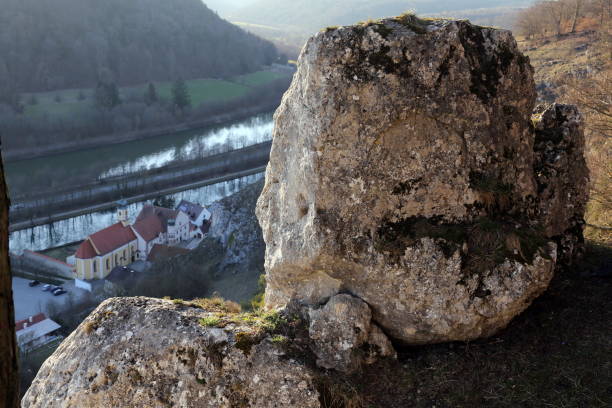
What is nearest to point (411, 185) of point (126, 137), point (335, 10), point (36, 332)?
point (36, 332)

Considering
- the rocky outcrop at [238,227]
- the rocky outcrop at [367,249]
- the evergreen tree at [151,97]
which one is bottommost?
the rocky outcrop at [238,227]

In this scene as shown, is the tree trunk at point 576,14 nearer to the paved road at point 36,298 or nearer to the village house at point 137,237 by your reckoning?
the village house at point 137,237

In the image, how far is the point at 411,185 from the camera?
5273mm

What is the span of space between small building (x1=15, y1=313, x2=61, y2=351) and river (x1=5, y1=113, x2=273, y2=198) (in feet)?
66.9

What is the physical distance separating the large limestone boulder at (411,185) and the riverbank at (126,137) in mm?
49388

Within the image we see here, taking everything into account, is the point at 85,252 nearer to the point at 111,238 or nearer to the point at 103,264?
the point at 103,264

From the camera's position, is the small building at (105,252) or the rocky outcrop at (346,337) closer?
the rocky outcrop at (346,337)

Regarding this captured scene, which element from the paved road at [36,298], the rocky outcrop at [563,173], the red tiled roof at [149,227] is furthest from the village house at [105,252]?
the rocky outcrop at [563,173]

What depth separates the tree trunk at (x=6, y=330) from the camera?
5.76ft

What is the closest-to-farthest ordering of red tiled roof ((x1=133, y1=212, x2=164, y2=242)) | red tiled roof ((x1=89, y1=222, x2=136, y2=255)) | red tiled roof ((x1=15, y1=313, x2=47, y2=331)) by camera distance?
1. red tiled roof ((x1=15, y1=313, x2=47, y2=331))
2. red tiled roof ((x1=89, y1=222, x2=136, y2=255))
3. red tiled roof ((x1=133, y1=212, x2=164, y2=242))

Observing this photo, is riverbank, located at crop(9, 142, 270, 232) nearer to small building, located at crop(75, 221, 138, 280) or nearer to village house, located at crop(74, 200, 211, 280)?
village house, located at crop(74, 200, 211, 280)

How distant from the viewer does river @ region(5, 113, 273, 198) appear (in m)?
43.2

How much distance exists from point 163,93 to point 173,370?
243 ft

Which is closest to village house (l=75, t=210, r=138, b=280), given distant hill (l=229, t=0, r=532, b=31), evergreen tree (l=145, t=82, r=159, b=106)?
distant hill (l=229, t=0, r=532, b=31)
